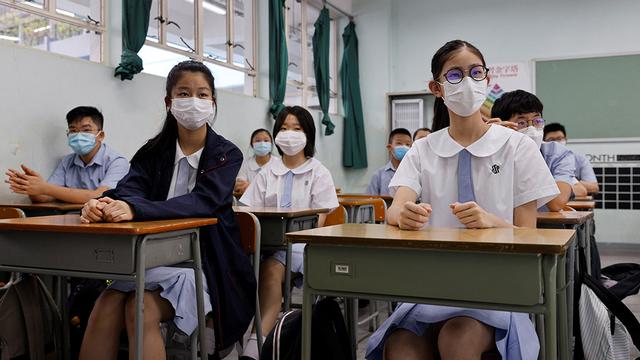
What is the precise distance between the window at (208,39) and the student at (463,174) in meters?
2.88

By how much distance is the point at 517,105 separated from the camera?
8.94 ft

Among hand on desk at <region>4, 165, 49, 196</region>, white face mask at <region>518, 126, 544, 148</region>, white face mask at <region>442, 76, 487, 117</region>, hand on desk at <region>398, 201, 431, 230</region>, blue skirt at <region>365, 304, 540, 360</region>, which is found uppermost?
white face mask at <region>442, 76, 487, 117</region>

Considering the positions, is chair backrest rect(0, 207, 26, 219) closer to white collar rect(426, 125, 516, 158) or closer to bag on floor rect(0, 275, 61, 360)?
bag on floor rect(0, 275, 61, 360)

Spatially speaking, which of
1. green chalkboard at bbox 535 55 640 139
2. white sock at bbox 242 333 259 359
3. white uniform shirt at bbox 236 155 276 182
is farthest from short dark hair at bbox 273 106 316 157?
green chalkboard at bbox 535 55 640 139

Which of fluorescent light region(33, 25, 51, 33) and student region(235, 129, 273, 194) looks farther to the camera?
student region(235, 129, 273, 194)

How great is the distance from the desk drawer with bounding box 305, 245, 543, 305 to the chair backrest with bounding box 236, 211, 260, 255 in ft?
2.46

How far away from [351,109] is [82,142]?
4532 millimetres

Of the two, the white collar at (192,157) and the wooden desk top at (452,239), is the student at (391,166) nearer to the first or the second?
the white collar at (192,157)

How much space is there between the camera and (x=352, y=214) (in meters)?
3.57

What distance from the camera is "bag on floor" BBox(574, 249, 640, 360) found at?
6.57ft

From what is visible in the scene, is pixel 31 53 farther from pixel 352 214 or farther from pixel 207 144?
pixel 352 214

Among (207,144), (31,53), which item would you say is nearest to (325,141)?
(31,53)

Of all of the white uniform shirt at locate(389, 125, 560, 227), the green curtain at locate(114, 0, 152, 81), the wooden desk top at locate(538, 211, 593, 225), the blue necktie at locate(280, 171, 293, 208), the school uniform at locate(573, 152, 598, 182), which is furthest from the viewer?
the school uniform at locate(573, 152, 598, 182)

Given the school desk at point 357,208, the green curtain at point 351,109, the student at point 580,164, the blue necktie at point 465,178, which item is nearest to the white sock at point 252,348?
the blue necktie at point 465,178
